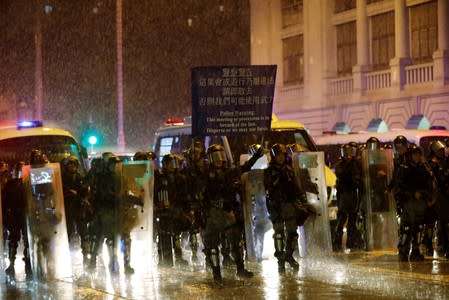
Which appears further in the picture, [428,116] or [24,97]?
[24,97]

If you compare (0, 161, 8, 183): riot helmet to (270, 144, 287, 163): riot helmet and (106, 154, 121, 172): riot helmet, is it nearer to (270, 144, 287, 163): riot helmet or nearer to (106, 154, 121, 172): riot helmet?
(106, 154, 121, 172): riot helmet

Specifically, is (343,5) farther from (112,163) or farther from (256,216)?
(112,163)

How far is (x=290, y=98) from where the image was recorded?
42406 millimetres

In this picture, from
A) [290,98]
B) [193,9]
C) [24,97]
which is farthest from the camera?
[24,97]

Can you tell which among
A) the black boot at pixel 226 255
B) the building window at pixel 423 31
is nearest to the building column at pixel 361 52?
the building window at pixel 423 31

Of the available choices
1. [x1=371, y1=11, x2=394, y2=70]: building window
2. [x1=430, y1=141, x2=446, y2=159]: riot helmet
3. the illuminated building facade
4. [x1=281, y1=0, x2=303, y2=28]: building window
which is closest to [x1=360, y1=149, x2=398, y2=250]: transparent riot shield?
[x1=430, y1=141, x2=446, y2=159]: riot helmet

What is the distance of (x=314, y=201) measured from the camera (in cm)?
Answer: 1477

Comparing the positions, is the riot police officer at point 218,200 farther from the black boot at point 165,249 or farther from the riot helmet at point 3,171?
the riot helmet at point 3,171

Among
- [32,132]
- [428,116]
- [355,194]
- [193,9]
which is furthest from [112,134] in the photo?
[355,194]

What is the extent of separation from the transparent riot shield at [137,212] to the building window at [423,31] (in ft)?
74.6

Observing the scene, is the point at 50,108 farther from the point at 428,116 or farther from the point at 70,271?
the point at 70,271

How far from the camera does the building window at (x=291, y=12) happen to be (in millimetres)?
42344

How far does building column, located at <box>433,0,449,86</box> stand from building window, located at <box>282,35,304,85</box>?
28.9ft

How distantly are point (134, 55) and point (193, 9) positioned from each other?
3522 mm
